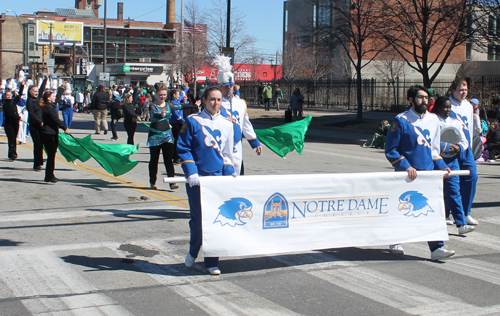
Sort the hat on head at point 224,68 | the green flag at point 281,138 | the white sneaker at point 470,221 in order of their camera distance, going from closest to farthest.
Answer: the hat on head at point 224,68 → the white sneaker at point 470,221 → the green flag at point 281,138

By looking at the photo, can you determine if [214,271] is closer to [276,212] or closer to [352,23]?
[276,212]

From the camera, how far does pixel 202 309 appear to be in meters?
4.54

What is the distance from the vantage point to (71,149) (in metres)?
12.0

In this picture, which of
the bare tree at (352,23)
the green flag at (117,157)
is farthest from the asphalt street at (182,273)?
the bare tree at (352,23)

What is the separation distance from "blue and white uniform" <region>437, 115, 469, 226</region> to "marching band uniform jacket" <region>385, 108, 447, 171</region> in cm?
71

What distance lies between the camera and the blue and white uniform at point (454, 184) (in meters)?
6.84

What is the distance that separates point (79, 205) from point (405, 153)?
5.19 metres

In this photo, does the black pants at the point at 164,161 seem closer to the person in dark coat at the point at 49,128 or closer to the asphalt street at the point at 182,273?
the asphalt street at the point at 182,273

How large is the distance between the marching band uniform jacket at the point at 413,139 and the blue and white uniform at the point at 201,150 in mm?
1822

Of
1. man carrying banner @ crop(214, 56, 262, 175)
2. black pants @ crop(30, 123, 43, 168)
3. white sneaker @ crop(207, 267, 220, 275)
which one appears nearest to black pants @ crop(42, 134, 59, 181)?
black pants @ crop(30, 123, 43, 168)

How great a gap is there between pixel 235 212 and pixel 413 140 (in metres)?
2.13

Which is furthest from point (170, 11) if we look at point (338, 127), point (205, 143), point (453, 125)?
point (205, 143)

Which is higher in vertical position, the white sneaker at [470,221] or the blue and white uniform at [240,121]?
the blue and white uniform at [240,121]

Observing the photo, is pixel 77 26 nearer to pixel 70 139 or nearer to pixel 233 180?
pixel 70 139
